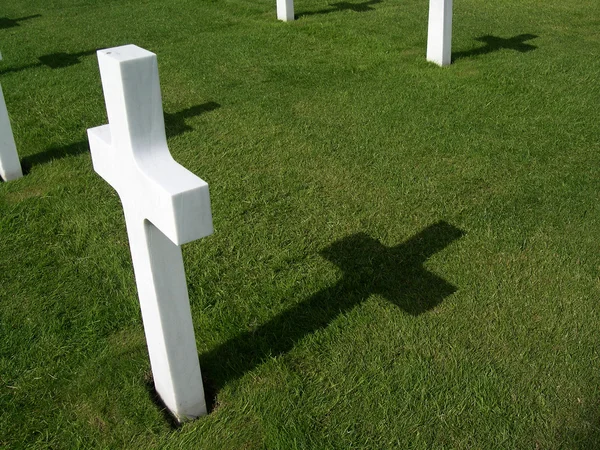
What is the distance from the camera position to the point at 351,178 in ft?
13.7

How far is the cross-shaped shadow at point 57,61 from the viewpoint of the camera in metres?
6.62

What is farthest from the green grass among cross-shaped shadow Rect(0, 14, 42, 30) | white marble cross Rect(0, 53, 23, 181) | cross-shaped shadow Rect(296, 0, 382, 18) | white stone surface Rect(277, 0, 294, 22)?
cross-shaped shadow Rect(0, 14, 42, 30)

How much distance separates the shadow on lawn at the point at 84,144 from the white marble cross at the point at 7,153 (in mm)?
154

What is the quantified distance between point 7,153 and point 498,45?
4962 mm

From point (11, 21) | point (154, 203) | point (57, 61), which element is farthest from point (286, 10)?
point (154, 203)

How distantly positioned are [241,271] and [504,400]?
1456mm

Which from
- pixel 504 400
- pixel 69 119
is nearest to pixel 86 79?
pixel 69 119

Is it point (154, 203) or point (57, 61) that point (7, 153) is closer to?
point (154, 203)

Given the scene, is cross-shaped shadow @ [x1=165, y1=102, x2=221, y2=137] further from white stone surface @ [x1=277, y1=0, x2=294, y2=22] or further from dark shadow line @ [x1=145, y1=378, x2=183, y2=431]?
white stone surface @ [x1=277, y1=0, x2=294, y2=22]

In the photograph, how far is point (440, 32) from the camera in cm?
611

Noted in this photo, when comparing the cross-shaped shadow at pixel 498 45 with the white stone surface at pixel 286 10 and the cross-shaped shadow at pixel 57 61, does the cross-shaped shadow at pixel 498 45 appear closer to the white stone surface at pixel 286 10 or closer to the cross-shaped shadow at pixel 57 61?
the white stone surface at pixel 286 10

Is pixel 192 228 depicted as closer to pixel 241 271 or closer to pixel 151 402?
pixel 151 402

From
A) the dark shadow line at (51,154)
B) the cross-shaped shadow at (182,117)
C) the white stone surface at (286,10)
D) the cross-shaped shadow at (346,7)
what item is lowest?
the dark shadow line at (51,154)

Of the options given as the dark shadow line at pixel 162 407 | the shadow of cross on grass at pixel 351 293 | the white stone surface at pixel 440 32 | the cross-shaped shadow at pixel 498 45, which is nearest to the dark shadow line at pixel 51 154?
the shadow of cross on grass at pixel 351 293
